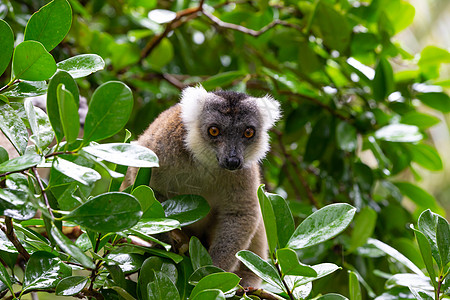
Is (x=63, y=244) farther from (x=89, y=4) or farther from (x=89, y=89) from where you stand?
(x=89, y=4)

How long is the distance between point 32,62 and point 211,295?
1.05 meters

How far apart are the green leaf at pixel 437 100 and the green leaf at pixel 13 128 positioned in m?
3.63

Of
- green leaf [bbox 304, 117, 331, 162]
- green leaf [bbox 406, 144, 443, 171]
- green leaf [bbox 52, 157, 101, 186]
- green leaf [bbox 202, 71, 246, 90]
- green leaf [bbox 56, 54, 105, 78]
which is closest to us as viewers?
green leaf [bbox 52, 157, 101, 186]

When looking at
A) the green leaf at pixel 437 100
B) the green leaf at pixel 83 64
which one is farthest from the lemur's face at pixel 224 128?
the green leaf at pixel 437 100

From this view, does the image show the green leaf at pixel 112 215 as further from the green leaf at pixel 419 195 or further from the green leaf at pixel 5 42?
the green leaf at pixel 419 195

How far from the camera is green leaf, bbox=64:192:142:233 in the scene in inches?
58.8

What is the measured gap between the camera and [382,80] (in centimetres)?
400

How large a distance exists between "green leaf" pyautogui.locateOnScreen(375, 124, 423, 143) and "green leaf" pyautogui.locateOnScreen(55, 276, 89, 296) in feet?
9.64

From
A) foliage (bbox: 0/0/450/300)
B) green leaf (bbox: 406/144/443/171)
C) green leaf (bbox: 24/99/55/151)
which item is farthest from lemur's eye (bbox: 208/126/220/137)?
green leaf (bbox: 406/144/443/171)

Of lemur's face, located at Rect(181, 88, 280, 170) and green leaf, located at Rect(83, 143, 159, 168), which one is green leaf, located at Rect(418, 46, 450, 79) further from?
green leaf, located at Rect(83, 143, 159, 168)

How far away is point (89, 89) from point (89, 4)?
4.18 ft

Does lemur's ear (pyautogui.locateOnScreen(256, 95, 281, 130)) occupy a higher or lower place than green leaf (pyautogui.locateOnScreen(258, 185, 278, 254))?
lower

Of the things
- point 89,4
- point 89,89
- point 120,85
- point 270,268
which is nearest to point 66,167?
point 120,85

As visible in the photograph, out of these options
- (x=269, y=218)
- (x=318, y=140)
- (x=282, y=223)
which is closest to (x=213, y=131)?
(x=318, y=140)
